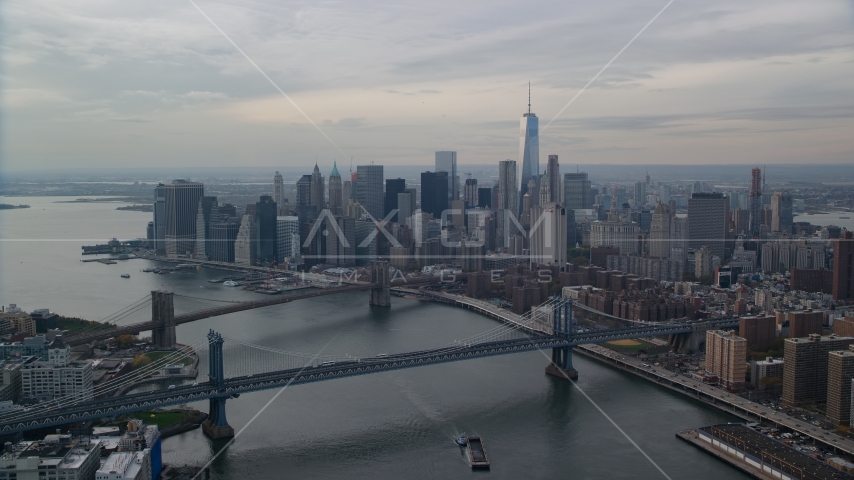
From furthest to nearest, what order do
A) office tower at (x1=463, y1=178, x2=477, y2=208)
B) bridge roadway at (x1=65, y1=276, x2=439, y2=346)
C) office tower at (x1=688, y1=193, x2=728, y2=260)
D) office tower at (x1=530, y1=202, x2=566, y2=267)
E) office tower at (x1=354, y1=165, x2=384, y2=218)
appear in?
office tower at (x1=463, y1=178, x2=477, y2=208), office tower at (x1=354, y1=165, x2=384, y2=218), office tower at (x1=688, y1=193, x2=728, y2=260), office tower at (x1=530, y1=202, x2=566, y2=267), bridge roadway at (x1=65, y1=276, x2=439, y2=346)

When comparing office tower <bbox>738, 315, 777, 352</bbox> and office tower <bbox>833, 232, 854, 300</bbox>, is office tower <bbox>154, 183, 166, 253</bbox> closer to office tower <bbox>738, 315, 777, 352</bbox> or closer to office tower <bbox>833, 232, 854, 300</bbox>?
office tower <bbox>738, 315, 777, 352</bbox>

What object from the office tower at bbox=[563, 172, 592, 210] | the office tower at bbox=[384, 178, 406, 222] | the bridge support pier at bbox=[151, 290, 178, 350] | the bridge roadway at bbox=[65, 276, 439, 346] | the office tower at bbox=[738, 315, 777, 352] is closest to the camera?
the bridge roadway at bbox=[65, 276, 439, 346]

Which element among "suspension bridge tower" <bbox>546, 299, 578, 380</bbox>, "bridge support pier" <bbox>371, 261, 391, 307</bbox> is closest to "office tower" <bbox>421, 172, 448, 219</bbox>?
"bridge support pier" <bbox>371, 261, 391, 307</bbox>

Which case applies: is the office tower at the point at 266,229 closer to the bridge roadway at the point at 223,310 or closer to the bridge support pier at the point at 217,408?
the bridge roadway at the point at 223,310

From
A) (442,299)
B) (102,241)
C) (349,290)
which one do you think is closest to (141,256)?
(102,241)

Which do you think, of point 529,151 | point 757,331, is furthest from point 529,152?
point 757,331

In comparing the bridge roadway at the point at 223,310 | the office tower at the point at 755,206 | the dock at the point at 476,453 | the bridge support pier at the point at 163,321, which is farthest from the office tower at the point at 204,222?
the dock at the point at 476,453

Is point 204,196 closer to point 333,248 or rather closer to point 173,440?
point 333,248

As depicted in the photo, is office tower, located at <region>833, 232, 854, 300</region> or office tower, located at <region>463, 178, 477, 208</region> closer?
office tower, located at <region>833, 232, 854, 300</region>
